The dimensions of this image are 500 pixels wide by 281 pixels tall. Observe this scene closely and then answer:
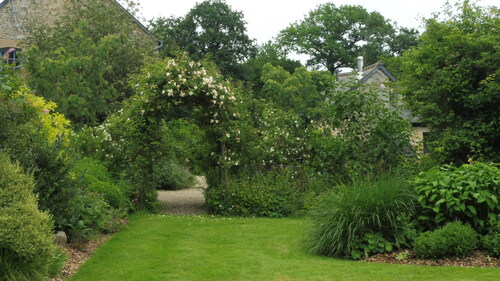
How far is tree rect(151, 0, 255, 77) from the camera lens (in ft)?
125

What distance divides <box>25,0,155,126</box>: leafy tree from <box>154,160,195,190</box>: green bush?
2.90 m

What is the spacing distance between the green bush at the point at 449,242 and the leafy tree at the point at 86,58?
11918mm

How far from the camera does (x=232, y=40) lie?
3919 centimetres

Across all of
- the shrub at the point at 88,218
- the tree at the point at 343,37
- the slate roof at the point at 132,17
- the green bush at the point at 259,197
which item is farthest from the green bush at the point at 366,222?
the tree at the point at 343,37

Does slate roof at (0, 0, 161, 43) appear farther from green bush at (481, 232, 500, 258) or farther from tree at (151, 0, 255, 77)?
green bush at (481, 232, 500, 258)

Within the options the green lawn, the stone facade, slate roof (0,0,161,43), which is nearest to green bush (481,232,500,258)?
the green lawn

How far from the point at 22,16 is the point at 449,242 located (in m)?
24.3

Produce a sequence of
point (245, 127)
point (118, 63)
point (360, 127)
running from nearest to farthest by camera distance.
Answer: point (360, 127)
point (245, 127)
point (118, 63)

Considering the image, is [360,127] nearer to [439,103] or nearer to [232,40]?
[439,103]

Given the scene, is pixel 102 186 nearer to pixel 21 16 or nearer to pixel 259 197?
pixel 259 197

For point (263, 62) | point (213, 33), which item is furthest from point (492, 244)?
point (263, 62)

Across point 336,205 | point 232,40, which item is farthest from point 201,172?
point 232,40

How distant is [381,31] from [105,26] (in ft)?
98.6

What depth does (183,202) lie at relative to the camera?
15.4 meters
